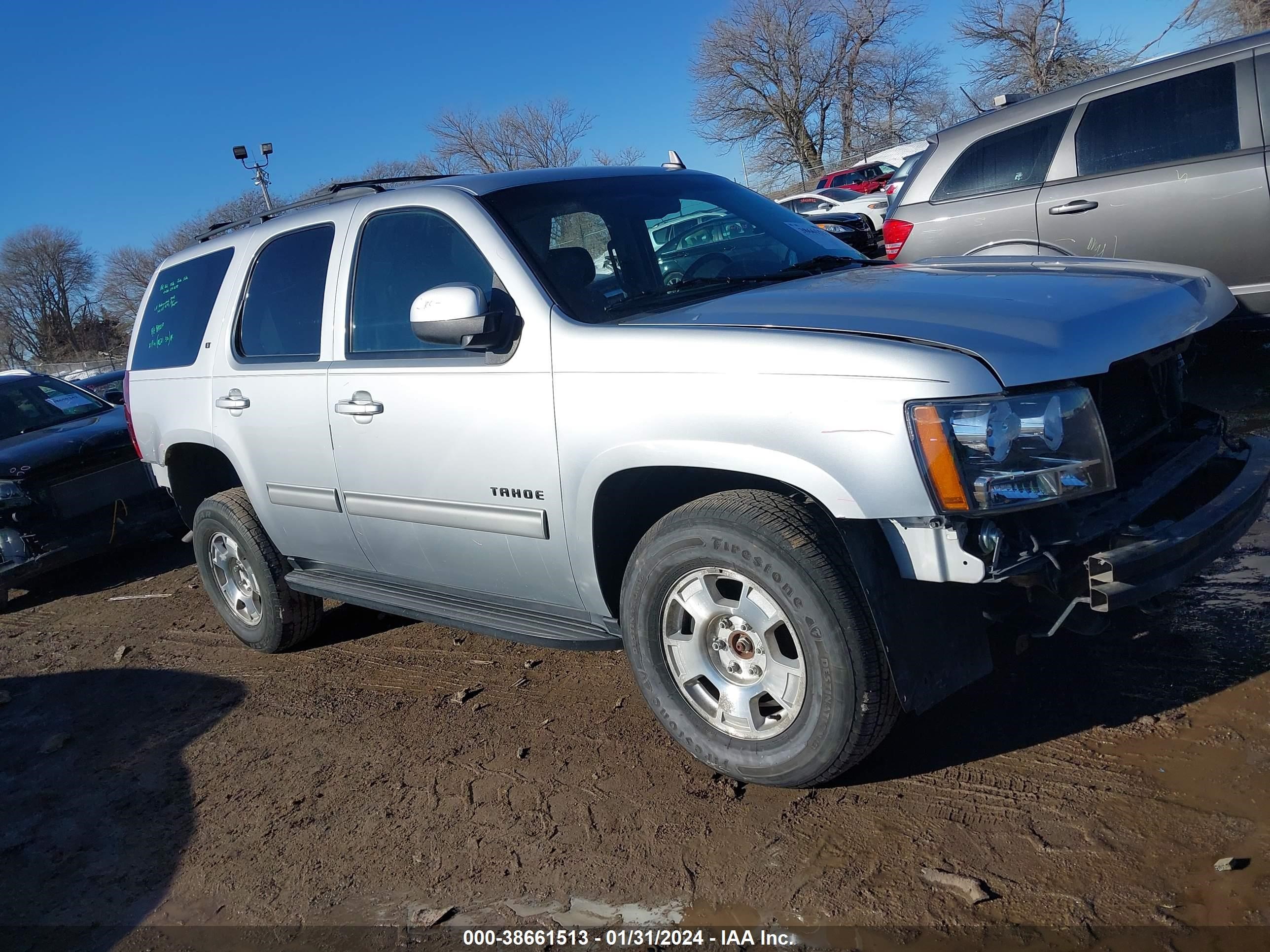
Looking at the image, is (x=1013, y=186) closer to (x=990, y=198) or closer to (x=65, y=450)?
(x=990, y=198)

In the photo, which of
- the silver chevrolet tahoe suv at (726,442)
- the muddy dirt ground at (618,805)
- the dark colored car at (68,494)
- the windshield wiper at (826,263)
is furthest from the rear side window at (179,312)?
the windshield wiper at (826,263)

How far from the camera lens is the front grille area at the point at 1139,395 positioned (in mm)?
2771

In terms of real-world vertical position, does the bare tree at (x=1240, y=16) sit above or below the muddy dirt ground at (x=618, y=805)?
above

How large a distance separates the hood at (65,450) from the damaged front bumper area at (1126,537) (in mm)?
6394

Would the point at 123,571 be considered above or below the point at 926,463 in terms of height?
below

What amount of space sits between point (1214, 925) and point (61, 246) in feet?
216

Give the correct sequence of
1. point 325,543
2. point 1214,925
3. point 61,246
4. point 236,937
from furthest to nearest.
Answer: point 61,246 → point 325,543 → point 236,937 → point 1214,925

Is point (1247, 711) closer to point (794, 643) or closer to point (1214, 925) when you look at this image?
point (1214, 925)

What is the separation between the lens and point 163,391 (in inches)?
197

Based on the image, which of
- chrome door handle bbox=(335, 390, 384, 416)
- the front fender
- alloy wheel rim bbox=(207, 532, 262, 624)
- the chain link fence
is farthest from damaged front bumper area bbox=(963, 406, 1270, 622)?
the chain link fence

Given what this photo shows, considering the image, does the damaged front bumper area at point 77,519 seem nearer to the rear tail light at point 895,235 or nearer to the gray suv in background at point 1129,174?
the rear tail light at point 895,235

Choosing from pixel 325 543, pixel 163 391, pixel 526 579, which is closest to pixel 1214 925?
pixel 526 579

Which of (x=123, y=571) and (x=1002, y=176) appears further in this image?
(x=123, y=571)

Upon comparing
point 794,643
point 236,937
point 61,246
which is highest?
point 61,246
